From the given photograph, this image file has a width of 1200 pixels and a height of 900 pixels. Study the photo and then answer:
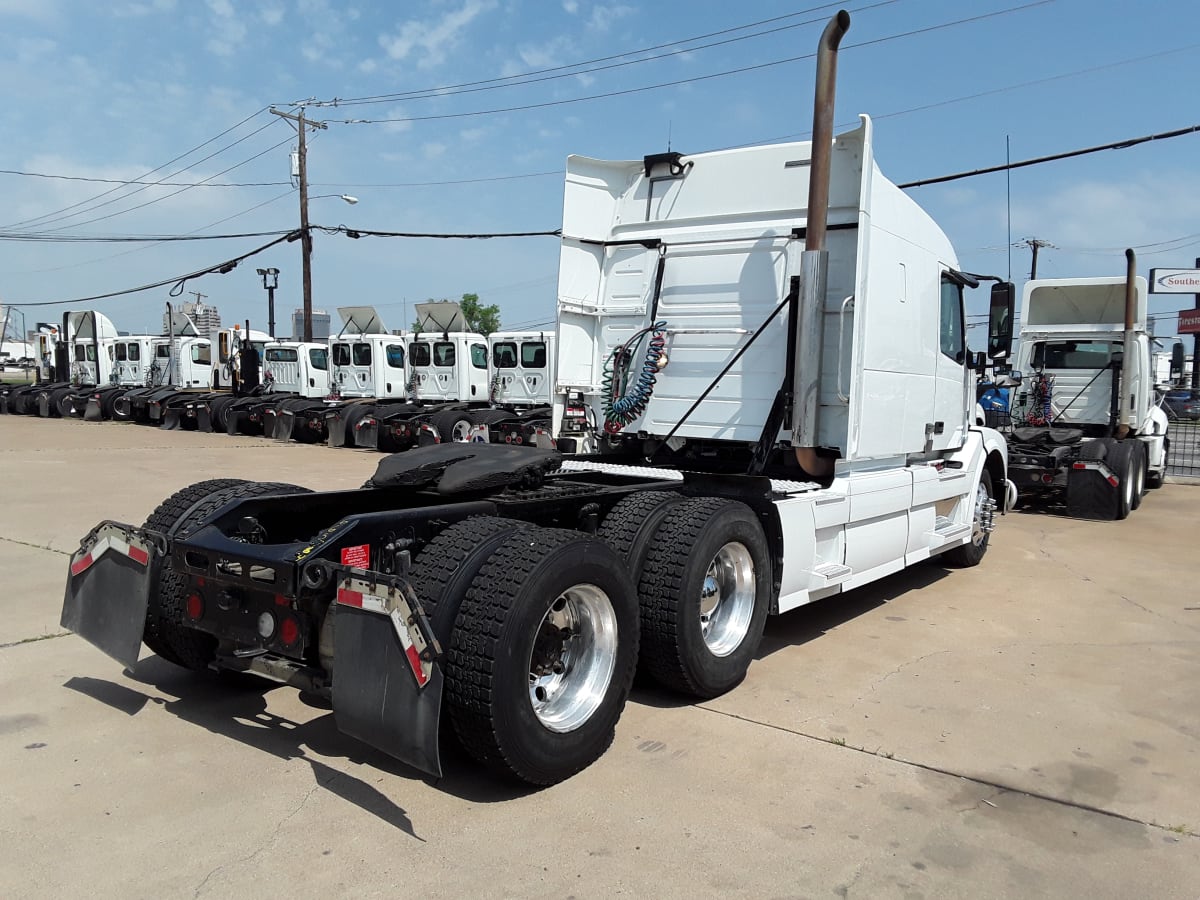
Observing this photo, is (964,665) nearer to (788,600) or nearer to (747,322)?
(788,600)

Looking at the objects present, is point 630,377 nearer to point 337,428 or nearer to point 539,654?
point 539,654

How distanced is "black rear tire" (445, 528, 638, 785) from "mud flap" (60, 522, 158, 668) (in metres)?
1.59

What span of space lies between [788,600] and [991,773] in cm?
160

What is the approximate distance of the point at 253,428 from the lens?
25219 mm

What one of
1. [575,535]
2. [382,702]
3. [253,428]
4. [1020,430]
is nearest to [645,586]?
[575,535]

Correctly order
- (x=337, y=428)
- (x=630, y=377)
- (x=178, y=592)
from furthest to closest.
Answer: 1. (x=337, y=428)
2. (x=630, y=377)
3. (x=178, y=592)

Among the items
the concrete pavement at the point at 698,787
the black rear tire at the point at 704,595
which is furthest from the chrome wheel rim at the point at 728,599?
the concrete pavement at the point at 698,787

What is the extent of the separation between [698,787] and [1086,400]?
505 inches

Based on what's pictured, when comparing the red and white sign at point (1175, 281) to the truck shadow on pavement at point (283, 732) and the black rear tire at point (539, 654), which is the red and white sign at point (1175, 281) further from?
the truck shadow on pavement at point (283, 732)

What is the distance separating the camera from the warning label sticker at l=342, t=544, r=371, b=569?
3.75m

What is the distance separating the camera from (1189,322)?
2891cm

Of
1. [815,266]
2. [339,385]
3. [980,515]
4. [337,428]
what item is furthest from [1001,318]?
[339,385]

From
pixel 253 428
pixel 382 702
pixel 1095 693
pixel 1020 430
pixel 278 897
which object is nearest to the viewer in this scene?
pixel 278 897

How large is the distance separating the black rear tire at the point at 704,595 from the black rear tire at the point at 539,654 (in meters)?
0.47
